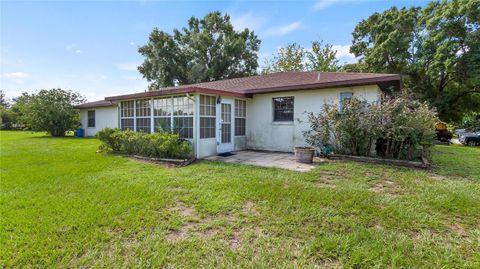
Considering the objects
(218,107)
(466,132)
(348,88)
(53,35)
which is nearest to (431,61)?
(466,132)

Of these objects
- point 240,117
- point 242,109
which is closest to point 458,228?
point 240,117

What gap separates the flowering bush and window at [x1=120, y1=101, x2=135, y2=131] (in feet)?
23.4

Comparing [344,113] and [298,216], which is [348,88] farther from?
[298,216]

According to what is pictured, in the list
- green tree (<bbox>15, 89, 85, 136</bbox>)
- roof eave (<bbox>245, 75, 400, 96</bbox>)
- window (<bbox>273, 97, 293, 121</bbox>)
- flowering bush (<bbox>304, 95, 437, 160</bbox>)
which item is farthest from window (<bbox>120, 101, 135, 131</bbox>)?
green tree (<bbox>15, 89, 85, 136</bbox>)

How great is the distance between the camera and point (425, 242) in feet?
8.39

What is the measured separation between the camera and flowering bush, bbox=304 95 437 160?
6.49 m

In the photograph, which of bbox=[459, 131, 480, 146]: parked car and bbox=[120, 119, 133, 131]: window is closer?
bbox=[120, 119, 133, 131]: window

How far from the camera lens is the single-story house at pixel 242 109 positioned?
7.66m

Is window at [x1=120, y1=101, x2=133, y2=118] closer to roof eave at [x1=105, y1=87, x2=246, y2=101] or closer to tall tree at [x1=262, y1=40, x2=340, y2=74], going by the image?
roof eave at [x1=105, y1=87, x2=246, y2=101]

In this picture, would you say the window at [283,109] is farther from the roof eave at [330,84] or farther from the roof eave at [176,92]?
the roof eave at [176,92]

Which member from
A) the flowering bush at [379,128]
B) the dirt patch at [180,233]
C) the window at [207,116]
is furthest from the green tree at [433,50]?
the dirt patch at [180,233]

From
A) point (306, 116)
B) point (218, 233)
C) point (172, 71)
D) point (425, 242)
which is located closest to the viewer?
point (425, 242)

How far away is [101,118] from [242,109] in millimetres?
12520

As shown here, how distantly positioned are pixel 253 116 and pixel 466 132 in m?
16.2
